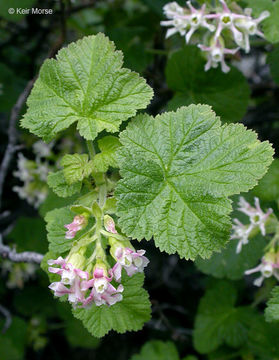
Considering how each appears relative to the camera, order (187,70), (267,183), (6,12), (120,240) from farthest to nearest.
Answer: (6,12) → (187,70) → (267,183) → (120,240)

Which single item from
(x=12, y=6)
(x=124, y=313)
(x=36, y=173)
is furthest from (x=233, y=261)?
(x=12, y=6)

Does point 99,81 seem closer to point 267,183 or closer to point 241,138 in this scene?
point 241,138

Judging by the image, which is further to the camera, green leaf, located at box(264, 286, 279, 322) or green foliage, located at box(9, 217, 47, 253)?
green foliage, located at box(9, 217, 47, 253)

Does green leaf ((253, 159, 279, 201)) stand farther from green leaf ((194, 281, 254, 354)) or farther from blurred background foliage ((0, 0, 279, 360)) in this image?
green leaf ((194, 281, 254, 354))

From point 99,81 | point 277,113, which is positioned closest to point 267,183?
point 99,81

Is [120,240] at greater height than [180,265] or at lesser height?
greater

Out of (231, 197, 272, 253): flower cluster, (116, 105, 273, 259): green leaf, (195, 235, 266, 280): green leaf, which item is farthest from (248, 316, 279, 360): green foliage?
(116, 105, 273, 259): green leaf

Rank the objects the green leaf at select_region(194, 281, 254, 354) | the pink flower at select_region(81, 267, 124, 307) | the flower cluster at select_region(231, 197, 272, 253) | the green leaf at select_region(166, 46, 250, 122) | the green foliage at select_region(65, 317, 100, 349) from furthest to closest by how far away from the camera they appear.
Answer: the green foliage at select_region(65, 317, 100, 349) < the green leaf at select_region(194, 281, 254, 354) < the green leaf at select_region(166, 46, 250, 122) < the flower cluster at select_region(231, 197, 272, 253) < the pink flower at select_region(81, 267, 124, 307)
